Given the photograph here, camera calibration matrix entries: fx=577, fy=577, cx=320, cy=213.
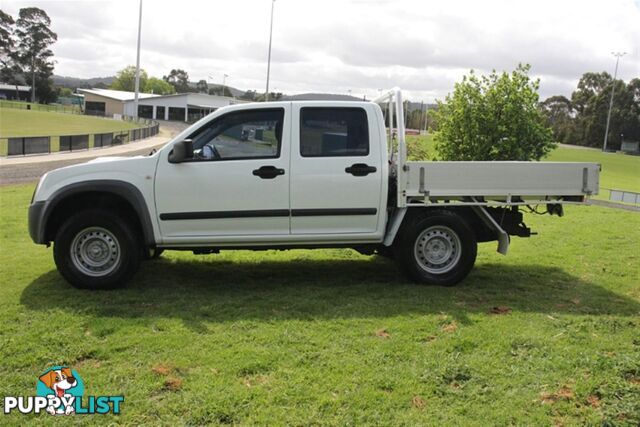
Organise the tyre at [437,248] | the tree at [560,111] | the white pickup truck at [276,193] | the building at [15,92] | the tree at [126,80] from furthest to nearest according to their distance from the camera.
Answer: the tree at [126,80]
the building at [15,92]
the tree at [560,111]
the tyre at [437,248]
the white pickup truck at [276,193]

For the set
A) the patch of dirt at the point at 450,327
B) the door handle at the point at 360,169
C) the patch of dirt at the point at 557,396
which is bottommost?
the patch of dirt at the point at 557,396

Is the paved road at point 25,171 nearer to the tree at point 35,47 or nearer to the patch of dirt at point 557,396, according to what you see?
the patch of dirt at point 557,396

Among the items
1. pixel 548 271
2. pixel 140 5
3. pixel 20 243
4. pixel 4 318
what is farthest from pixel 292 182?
pixel 140 5

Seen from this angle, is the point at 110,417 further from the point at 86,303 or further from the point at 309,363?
the point at 86,303

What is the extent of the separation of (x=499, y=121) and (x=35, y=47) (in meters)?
119

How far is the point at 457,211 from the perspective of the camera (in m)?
6.71

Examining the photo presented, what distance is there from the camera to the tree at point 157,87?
6063 inches

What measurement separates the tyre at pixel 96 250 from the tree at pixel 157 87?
513 ft

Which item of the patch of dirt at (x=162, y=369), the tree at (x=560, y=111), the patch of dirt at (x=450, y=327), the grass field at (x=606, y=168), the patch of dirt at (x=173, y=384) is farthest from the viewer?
the tree at (x=560, y=111)

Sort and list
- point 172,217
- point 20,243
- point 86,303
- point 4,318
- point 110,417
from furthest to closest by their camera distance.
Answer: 1. point 20,243
2. point 172,217
3. point 86,303
4. point 4,318
5. point 110,417

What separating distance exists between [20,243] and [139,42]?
5355cm

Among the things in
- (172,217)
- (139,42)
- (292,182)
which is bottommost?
(172,217)

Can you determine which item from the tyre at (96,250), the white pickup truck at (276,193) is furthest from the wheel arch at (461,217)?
the tyre at (96,250)

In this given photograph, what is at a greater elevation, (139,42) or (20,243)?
(139,42)
